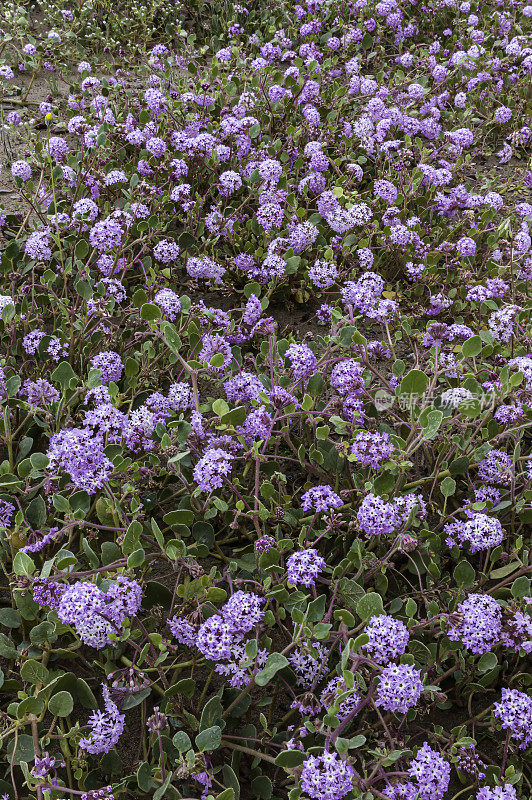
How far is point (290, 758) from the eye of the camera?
5.97ft

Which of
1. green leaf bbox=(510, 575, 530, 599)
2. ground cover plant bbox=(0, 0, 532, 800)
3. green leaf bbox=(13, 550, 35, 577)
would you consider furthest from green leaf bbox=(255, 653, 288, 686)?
green leaf bbox=(510, 575, 530, 599)

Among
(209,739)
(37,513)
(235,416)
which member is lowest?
(37,513)

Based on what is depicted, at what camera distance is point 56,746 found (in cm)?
209

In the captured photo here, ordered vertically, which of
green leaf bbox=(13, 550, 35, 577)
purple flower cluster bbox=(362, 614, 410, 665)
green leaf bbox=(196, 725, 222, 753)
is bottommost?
green leaf bbox=(196, 725, 222, 753)

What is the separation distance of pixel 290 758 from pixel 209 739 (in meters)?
0.23

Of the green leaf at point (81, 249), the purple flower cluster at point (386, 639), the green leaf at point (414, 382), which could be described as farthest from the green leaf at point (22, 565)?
the green leaf at point (81, 249)

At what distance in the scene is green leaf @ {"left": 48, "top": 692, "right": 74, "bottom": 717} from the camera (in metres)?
1.89

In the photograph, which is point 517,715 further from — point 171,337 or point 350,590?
point 171,337

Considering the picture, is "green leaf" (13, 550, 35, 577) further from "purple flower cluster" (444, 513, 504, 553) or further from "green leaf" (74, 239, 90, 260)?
"green leaf" (74, 239, 90, 260)

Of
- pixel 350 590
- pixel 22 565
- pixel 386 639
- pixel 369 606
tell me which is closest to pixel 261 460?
pixel 350 590

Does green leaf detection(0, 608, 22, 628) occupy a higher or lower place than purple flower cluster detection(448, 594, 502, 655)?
lower

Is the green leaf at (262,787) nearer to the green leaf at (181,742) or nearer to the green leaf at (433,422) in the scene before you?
the green leaf at (181,742)

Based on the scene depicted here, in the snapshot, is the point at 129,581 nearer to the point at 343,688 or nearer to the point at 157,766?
the point at 157,766

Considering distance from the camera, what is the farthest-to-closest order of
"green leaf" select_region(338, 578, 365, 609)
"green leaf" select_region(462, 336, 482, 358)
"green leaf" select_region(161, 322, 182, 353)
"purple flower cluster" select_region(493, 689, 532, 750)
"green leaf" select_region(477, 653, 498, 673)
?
"green leaf" select_region(462, 336, 482, 358), "green leaf" select_region(161, 322, 182, 353), "green leaf" select_region(338, 578, 365, 609), "green leaf" select_region(477, 653, 498, 673), "purple flower cluster" select_region(493, 689, 532, 750)
